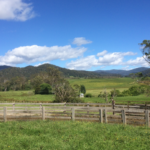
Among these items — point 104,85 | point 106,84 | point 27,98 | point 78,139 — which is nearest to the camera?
point 78,139

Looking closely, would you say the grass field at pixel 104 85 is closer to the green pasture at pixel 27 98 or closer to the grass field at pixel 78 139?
the green pasture at pixel 27 98

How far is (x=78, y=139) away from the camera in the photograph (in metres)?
6.69

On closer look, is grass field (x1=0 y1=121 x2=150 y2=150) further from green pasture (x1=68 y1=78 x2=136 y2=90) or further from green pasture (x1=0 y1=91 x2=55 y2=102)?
green pasture (x1=68 y1=78 x2=136 y2=90)

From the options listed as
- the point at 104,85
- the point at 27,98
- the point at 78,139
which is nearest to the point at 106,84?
the point at 104,85

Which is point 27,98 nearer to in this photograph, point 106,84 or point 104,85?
point 104,85

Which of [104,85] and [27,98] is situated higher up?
[104,85]

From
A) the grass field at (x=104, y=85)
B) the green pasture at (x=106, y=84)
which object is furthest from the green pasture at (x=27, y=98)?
the green pasture at (x=106, y=84)

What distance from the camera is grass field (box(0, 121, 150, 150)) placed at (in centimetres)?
597

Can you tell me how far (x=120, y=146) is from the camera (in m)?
5.95

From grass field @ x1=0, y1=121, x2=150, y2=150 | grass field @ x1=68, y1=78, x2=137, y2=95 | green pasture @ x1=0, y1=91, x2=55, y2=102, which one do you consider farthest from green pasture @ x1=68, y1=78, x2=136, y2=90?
grass field @ x1=0, y1=121, x2=150, y2=150

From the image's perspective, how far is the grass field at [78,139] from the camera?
235 inches

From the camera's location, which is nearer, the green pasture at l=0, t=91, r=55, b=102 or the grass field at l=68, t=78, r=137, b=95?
the green pasture at l=0, t=91, r=55, b=102

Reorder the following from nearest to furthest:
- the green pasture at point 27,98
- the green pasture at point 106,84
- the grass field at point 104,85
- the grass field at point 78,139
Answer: the grass field at point 78,139
the green pasture at point 27,98
the grass field at point 104,85
the green pasture at point 106,84

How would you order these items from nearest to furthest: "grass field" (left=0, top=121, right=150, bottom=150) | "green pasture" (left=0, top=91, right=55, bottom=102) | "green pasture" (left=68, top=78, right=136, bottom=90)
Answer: "grass field" (left=0, top=121, right=150, bottom=150), "green pasture" (left=0, top=91, right=55, bottom=102), "green pasture" (left=68, top=78, right=136, bottom=90)
